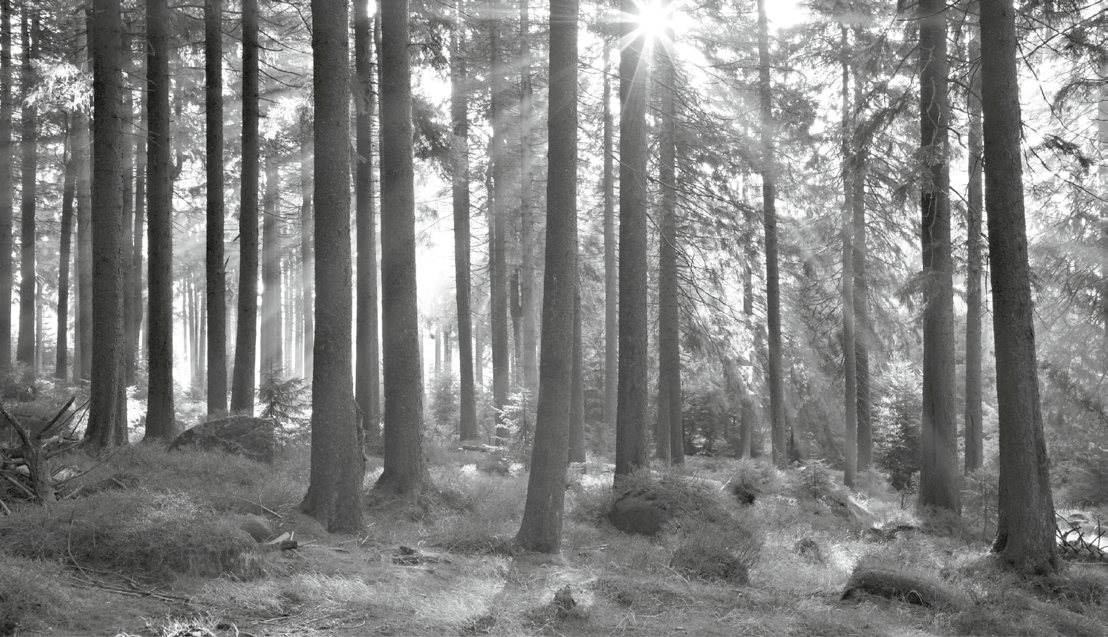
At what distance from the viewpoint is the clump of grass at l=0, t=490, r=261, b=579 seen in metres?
6.79

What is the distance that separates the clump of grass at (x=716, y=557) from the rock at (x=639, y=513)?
4.87ft

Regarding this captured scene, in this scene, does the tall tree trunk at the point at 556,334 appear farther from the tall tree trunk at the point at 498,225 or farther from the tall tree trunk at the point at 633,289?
the tall tree trunk at the point at 498,225

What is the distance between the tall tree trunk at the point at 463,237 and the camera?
66.0 ft

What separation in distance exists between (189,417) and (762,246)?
1693 centimetres

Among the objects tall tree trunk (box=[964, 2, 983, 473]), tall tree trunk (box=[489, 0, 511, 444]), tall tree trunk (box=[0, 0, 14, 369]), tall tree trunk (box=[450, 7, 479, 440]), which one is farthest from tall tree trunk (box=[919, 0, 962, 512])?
tall tree trunk (box=[0, 0, 14, 369])

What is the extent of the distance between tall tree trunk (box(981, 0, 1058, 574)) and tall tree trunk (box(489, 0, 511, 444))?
494 inches

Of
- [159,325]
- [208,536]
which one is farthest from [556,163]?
[159,325]

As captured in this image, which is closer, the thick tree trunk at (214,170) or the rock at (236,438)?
the rock at (236,438)

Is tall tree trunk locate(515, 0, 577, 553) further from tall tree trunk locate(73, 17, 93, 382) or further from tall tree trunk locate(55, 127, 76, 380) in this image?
tall tree trunk locate(55, 127, 76, 380)

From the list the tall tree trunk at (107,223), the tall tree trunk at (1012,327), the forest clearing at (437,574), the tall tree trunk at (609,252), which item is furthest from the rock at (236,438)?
the tall tree trunk at (1012,327)

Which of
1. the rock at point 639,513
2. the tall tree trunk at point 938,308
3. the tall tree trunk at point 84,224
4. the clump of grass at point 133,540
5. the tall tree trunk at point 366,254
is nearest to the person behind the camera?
the clump of grass at point 133,540

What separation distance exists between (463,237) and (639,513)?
37.0 feet

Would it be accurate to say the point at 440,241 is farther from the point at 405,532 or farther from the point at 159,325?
the point at 405,532

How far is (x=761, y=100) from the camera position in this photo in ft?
64.1
